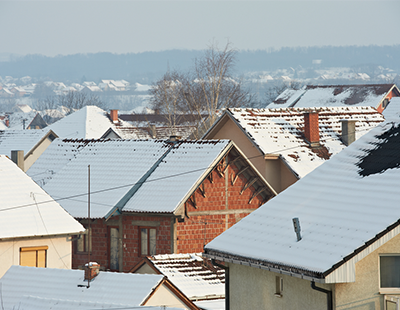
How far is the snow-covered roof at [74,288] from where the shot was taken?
16.3 metres

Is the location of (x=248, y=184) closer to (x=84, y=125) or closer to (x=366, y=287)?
(x=366, y=287)

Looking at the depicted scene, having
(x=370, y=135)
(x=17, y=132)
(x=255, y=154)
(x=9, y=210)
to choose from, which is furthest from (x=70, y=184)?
(x=17, y=132)

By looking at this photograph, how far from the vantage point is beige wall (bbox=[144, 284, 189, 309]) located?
54.5 ft

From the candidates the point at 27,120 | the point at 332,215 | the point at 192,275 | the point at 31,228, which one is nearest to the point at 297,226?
the point at 332,215

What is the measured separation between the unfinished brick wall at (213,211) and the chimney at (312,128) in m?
5.57

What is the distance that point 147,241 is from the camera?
26172mm

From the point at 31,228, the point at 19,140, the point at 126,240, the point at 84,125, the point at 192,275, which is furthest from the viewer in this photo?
the point at 84,125

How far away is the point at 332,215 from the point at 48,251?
1415 cm

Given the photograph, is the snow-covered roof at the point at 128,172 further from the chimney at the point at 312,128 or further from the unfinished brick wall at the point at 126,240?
the chimney at the point at 312,128

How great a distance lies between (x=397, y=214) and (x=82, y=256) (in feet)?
60.4

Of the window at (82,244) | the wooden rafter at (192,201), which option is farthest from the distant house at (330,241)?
the window at (82,244)

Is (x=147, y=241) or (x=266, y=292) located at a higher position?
(x=266, y=292)

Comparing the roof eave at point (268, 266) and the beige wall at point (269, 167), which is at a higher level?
the beige wall at point (269, 167)

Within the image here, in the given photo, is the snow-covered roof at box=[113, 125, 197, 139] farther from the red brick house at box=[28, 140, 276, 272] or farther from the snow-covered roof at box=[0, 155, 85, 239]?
the snow-covered roof at box=[0, 155, 85, 239]
